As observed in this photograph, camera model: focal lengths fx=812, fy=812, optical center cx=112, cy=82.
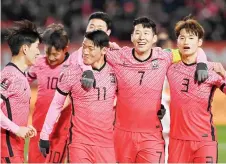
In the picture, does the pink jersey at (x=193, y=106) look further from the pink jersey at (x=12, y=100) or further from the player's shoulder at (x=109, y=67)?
the pink jersey at (x=12, y=100)

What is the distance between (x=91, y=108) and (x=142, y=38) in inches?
42.8

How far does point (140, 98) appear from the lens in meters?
9.89

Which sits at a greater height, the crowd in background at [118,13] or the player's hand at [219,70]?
the crowd in background at [118,13]

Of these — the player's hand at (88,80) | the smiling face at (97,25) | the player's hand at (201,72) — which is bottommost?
the player's hand at (88,80)

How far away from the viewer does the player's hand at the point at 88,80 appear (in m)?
9.60

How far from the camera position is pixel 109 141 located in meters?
9.70

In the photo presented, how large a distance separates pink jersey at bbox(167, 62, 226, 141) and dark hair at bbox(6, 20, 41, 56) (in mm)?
1849

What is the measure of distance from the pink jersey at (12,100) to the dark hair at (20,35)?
245 millimetres

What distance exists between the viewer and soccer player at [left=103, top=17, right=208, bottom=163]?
9891 mm

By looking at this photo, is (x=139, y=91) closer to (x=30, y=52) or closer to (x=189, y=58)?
(x=189, y=58)

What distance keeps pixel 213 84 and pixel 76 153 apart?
6.30ft

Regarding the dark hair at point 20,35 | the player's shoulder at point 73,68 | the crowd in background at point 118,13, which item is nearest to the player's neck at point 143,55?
the player's shoulder at point 73,68

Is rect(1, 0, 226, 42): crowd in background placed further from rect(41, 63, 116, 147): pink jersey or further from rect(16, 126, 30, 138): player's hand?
rect(16, 126, 30, 138): player's hand

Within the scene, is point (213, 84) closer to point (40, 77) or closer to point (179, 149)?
point (179, 149)
